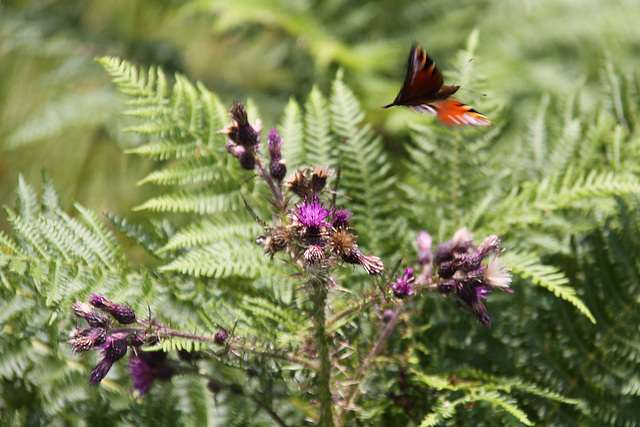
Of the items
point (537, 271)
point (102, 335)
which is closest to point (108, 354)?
point (102, 335)

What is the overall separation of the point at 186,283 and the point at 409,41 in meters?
1.49

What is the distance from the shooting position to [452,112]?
0.63m

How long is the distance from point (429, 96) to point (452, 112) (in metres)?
0.03

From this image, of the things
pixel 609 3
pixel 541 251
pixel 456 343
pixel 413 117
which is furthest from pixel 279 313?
pixel 609 3

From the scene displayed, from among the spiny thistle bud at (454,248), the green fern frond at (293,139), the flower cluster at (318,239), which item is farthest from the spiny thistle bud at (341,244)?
the green fern frond at (293,139)

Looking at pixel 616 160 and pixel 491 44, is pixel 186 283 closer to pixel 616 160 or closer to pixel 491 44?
pixel 616 160

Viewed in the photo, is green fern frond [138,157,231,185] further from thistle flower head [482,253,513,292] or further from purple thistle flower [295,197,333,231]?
thistle flower head [482,253,513,292]

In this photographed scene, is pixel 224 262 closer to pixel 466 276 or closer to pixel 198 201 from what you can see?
pixel 198 201

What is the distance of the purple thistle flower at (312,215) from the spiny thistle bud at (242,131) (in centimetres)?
13

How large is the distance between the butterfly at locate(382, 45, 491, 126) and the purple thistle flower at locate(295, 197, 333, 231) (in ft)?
0.44

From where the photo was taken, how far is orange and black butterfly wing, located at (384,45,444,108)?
1.94ft

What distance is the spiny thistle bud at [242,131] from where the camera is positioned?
668 millimetres

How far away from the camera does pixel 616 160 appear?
3.00ft

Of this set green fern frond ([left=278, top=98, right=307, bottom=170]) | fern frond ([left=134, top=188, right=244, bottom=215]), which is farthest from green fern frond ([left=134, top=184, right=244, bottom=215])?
green fern frond ([left=278, top=98, right=307, bottom=170])
